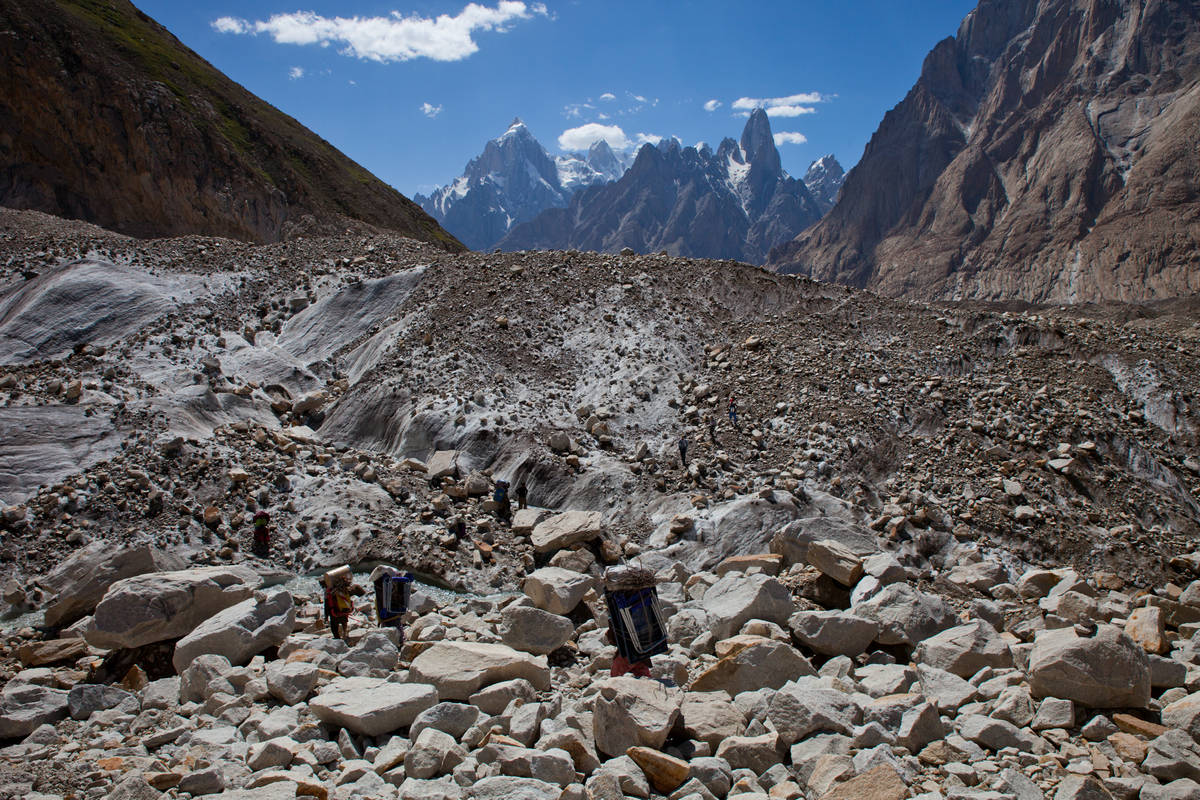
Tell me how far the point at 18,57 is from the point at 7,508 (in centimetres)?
5218

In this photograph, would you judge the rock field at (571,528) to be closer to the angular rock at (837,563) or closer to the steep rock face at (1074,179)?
the angular rock at (837,563)

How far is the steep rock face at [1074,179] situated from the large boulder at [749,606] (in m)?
136

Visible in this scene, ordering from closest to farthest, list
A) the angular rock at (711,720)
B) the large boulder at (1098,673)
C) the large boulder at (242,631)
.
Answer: the angular rock at (711,720), the large boulder at (1098,673), the large boulder at (242,631)

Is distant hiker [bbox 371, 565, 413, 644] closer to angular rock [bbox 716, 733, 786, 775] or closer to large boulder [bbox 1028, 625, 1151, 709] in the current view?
angular rock [bbox 716, 733, 786, 775]

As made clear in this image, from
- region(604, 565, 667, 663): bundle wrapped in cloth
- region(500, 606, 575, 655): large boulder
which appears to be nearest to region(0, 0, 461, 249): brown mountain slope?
region(500, 606, 575, 655): large boulder

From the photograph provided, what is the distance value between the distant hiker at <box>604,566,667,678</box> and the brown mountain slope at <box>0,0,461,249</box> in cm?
5330

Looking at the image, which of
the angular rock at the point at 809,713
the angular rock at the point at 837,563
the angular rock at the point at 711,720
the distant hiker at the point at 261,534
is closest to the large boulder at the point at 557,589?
the angular rock at the point at 837,563

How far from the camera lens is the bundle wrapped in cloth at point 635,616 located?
892cm

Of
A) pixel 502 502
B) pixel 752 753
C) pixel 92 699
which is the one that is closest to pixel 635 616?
pixel 752 753

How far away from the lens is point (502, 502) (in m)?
19.6

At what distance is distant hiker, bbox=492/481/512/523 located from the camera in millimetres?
19391

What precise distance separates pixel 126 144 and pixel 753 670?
62415 millimetres

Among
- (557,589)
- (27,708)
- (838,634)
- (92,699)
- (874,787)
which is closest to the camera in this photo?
(874,787)

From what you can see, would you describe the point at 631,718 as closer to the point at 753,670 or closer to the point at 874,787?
the point at 874,787
